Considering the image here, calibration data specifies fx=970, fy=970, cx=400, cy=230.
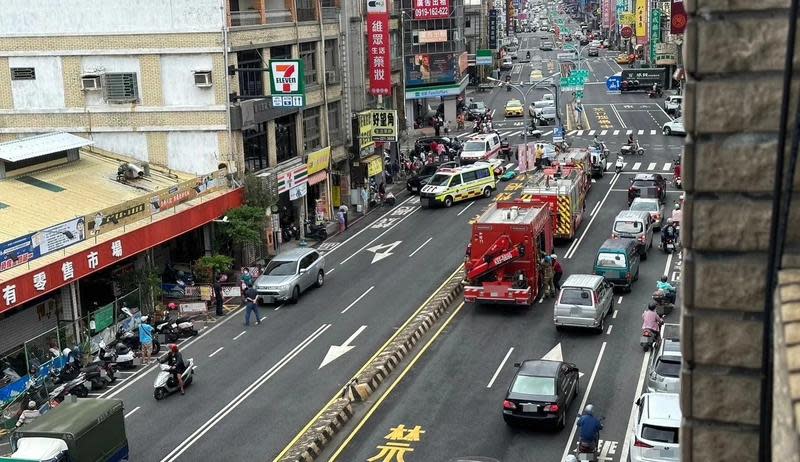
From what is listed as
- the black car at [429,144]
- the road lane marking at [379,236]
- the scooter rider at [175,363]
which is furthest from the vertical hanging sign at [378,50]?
the scooter rider at [175,363]

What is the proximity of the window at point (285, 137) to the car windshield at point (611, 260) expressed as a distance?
1929cm

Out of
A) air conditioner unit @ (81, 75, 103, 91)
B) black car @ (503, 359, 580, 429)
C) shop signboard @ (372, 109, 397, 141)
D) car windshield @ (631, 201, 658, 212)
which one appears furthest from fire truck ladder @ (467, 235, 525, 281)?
shop signboard @ (372, 109, 397, 141)

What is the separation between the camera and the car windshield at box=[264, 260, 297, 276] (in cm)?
3944

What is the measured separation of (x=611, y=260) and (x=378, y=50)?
93.5 ft

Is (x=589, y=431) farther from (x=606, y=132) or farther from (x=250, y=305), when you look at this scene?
(x=606, y=132)

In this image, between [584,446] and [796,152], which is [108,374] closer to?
[584,446]

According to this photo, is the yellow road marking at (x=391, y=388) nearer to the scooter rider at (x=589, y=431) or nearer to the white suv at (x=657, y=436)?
the scooter rider at (x=589, y=431)

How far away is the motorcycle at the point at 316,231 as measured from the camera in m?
50.9

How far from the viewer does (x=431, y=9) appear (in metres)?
85.8

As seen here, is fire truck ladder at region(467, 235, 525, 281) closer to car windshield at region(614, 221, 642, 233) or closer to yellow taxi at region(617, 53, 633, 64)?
car windshield at region(614, 221, 642, 233)

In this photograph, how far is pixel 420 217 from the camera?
180 ft

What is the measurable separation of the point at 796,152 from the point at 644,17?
125501 millimetres

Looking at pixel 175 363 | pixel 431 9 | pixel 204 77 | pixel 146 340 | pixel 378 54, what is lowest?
pixel 146 340

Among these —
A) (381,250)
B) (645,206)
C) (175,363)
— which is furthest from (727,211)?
(645,206)
